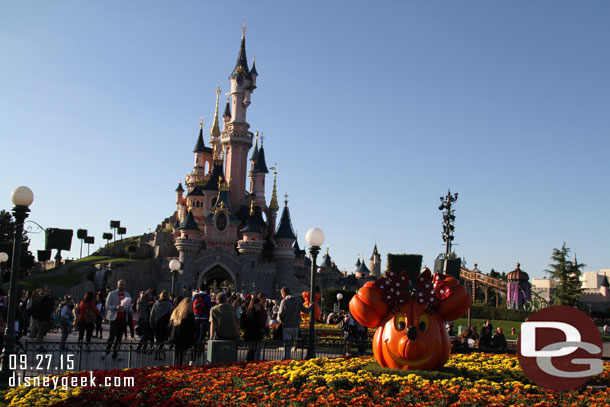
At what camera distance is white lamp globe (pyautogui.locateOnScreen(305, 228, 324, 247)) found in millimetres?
11818

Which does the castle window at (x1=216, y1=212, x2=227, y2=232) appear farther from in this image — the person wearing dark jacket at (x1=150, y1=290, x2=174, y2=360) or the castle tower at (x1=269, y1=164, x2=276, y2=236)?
the person wearing dark jacket at (x1=150, y1=290, x2=174, y2=360)

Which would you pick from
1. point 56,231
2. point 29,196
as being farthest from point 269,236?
point 29,196

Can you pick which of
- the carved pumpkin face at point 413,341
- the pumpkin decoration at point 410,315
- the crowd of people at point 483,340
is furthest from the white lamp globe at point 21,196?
the crowd of people at point 483,340

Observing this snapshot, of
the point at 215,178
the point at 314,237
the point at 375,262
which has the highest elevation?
the point at 215,178

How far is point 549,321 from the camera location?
7.62m

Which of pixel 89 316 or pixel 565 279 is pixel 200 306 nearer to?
pixel 89 316

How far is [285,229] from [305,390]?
4325 cm

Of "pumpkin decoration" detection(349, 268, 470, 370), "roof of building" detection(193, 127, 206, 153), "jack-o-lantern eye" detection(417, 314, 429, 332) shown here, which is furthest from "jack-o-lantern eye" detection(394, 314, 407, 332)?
"roof of building" detection(193, 127, 206, 153)

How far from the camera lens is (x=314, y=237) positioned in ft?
38.9

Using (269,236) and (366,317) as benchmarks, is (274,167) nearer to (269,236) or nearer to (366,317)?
(269,236)

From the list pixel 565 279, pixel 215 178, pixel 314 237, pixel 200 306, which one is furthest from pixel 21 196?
pixel 215 178

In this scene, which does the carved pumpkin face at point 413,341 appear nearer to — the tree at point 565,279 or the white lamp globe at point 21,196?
the white lamp globe at point 21,196

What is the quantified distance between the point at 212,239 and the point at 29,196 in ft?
135

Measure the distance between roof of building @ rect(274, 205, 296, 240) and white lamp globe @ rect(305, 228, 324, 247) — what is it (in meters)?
38.4
